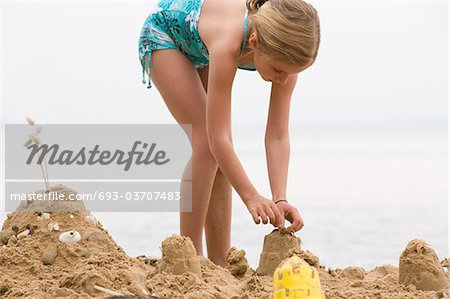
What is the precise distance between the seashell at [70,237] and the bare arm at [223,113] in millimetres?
616

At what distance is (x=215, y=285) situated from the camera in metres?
2.42

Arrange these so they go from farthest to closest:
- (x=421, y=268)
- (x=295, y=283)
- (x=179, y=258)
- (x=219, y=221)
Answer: (x=219, y=221)
(x=421, y=268)
(x=179, y=258)
(x=295, y=283)

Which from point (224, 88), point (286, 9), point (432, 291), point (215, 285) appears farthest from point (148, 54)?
point (432, 291)

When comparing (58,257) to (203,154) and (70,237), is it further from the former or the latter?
(203,154)

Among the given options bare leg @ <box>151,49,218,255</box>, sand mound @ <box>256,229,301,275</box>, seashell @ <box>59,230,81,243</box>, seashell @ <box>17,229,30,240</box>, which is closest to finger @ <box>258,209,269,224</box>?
sand mound @ <box>256,229,301,275</box>

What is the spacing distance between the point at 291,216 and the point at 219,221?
54 centimetres

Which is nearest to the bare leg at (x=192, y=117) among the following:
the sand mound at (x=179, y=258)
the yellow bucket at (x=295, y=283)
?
the sand mound at (x=179, y=258)

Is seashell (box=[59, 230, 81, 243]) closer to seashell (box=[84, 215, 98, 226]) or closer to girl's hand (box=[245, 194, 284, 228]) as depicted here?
seashell (box=[84, 215, 98, 226])

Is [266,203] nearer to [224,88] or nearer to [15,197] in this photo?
[224,88]

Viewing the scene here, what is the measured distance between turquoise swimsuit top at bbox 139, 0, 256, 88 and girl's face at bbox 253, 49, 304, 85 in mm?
292

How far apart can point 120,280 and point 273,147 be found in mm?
1178

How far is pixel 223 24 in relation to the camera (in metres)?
2.96

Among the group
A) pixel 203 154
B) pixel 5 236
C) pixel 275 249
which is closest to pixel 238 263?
pixel 275 249

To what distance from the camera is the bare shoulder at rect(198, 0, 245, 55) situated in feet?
9.39
